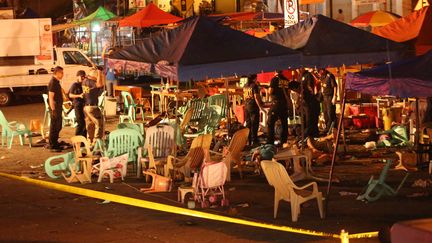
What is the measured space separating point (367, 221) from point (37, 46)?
23.5 metres

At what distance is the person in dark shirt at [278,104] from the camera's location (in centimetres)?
1889

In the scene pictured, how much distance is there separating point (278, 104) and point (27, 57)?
16.7 m

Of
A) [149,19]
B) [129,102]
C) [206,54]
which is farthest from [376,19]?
[206,54]

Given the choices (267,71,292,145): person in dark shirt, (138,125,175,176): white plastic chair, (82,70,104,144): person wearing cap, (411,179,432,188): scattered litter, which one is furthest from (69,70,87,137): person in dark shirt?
(411,179,432,188): scattered litter

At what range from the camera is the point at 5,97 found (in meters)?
32.8

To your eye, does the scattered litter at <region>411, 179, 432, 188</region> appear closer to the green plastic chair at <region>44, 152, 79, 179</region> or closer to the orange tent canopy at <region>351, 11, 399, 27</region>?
the green plastic chair at <region>44, 152, 79, 179</region>

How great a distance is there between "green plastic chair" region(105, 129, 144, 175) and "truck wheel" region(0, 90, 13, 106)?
1709 centimetres

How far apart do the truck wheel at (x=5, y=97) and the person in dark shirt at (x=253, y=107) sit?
14.6 m

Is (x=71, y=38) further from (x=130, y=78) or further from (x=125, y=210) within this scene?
(x=125, y=210)

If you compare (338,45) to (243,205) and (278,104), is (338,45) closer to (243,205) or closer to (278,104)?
(278,104)

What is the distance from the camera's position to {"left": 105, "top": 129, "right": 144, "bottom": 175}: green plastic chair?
53.5ft

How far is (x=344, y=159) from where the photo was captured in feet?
57.8

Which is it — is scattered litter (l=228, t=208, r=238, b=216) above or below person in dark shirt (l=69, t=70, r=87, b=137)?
below

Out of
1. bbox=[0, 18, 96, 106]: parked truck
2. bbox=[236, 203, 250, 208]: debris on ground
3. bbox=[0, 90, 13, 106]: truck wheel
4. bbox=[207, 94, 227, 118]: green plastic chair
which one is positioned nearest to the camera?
bbox=[236, 203, 250, 208]: debris on ground
